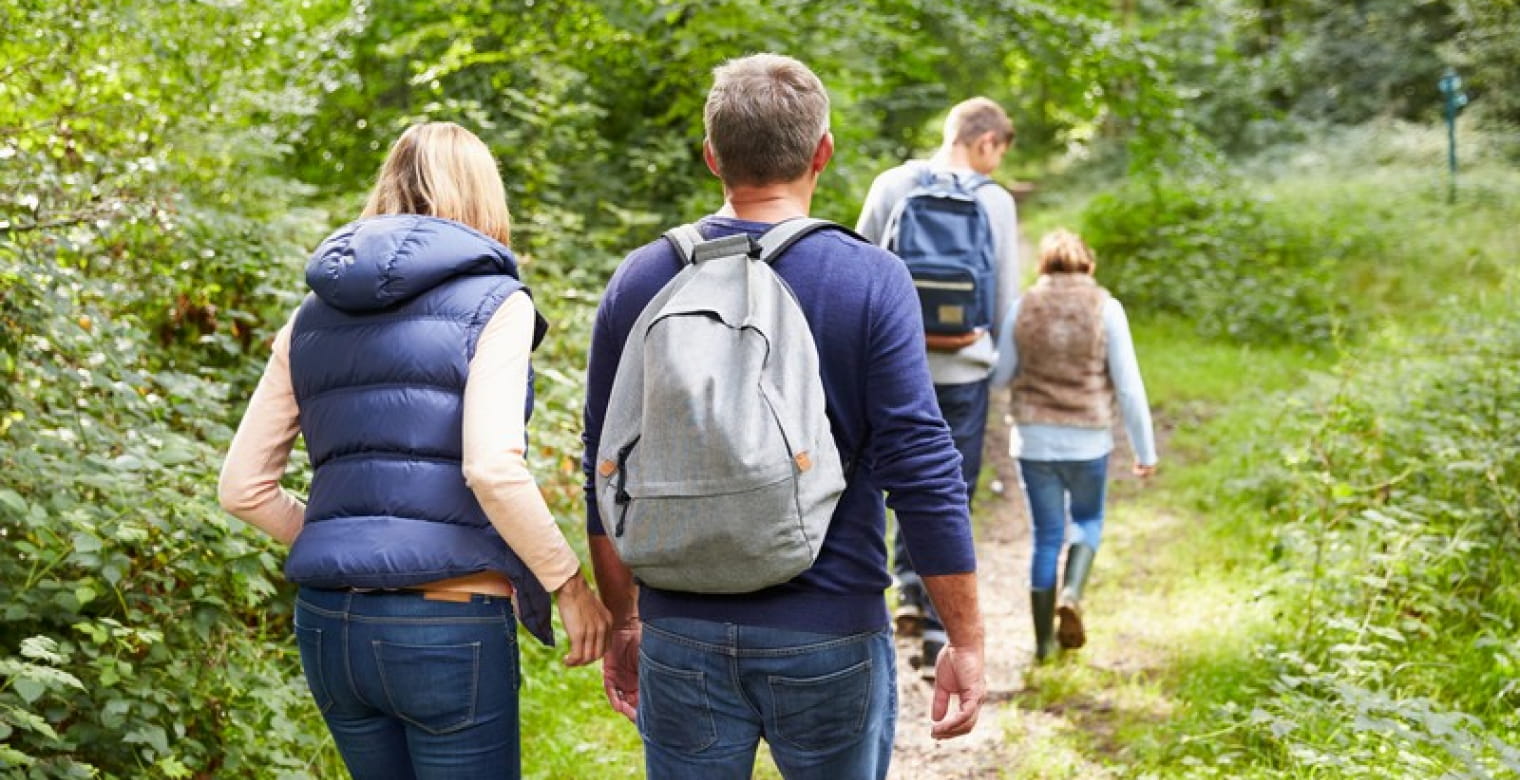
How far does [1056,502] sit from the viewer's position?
220 inches

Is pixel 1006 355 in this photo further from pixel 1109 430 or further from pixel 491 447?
pixel 491 447

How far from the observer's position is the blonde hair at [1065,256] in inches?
216

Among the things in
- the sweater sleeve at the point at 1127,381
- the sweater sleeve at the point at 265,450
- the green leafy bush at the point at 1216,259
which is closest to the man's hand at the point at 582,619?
the sweater sleeve at the point at 265,450

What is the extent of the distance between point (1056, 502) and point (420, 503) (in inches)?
142

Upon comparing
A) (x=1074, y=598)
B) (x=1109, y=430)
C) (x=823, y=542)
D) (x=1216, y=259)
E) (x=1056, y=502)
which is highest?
(x=823, y=542)

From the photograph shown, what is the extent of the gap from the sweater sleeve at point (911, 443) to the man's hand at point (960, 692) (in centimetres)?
19

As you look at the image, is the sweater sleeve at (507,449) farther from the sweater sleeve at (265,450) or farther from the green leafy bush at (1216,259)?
the green leafy bush at (1216,259)

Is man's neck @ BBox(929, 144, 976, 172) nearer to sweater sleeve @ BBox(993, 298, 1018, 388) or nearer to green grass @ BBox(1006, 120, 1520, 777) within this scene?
sweater sleeve @ BBox(993, 298, 1018, 388)

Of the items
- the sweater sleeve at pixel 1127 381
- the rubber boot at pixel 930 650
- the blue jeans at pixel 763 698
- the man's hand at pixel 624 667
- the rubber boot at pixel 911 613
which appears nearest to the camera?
the blue jeans at pixel 763 698

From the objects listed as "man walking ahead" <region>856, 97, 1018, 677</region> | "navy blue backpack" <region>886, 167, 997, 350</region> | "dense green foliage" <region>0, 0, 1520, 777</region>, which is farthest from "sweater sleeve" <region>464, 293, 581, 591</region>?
"navy blue backpack" <region>886, 167, 997, 350</region>

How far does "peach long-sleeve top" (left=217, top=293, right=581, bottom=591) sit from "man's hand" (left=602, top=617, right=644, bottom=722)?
242 mm

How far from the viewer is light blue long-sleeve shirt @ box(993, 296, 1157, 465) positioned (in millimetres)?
5418

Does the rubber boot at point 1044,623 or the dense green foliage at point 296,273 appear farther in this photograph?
the rubber boot at point 1044,623

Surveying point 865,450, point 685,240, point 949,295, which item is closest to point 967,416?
point 949,295
